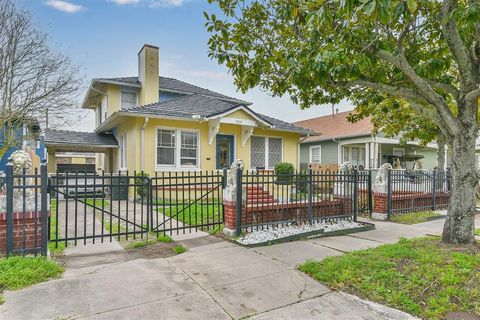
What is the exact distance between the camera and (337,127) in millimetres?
23766

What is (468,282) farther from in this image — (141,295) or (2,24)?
(2,24)

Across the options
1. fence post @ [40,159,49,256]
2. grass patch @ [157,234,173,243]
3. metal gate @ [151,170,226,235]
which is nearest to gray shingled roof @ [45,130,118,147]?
metal gate @ [151,170,226,235]

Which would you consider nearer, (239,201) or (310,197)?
(239,201)

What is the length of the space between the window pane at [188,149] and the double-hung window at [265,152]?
3.06 m

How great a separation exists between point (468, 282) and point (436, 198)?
8.82 meters

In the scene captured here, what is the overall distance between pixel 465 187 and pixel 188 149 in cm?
1021

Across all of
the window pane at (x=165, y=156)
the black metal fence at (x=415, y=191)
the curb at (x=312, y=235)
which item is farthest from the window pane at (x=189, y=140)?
Answer: the black metal fence at (x=415, y=191)

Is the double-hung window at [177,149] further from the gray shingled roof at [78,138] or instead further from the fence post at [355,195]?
the fence post at [355,195]

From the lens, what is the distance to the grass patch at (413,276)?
3625 millimetres

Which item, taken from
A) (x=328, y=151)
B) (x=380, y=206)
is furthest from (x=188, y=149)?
(x=328, y=151)

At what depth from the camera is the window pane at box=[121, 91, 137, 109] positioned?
55.3 feet

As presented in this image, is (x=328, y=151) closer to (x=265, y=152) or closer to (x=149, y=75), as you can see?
(x=265, y=152)

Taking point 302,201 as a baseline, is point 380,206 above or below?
below

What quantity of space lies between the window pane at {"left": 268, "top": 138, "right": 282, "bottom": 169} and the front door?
91.9 inches
